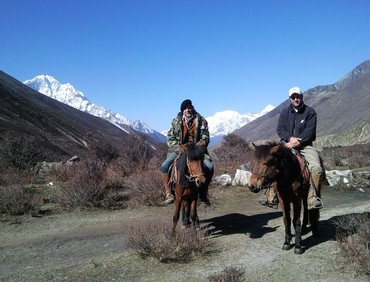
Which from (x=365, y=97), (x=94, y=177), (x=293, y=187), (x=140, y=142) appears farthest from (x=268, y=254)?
(x=365, y=97)

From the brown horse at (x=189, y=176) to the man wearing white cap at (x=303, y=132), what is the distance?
5.41ft

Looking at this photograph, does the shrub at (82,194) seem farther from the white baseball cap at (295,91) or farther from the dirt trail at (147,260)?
the white baseball cap at (295,91)

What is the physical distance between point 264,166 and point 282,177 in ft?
1.86

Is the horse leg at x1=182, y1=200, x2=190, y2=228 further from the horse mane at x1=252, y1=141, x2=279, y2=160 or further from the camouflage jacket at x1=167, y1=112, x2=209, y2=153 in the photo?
the horse mane at x1=252, y1=141, x2=279, y2=160

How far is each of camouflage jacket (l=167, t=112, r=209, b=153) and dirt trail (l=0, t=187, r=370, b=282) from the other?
2086 mm

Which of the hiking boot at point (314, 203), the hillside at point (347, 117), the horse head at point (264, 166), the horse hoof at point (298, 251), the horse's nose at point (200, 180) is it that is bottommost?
the horse hoof at point (298, 251)

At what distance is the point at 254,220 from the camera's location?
921 centimetres

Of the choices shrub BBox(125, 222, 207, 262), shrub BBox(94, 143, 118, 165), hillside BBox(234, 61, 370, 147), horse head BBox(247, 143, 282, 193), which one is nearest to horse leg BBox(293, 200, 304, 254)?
horse head BBox(247, 143, 282, 193)

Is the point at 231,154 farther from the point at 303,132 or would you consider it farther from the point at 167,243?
the point at 167,243

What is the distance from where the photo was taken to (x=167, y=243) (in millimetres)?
6328

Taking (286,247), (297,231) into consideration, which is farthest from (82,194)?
(297,231)

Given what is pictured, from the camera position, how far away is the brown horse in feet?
22.9

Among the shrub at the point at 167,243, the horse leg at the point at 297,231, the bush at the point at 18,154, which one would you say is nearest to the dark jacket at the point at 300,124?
the horse leg at the point at 297,231

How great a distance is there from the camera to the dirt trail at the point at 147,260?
573 cm
